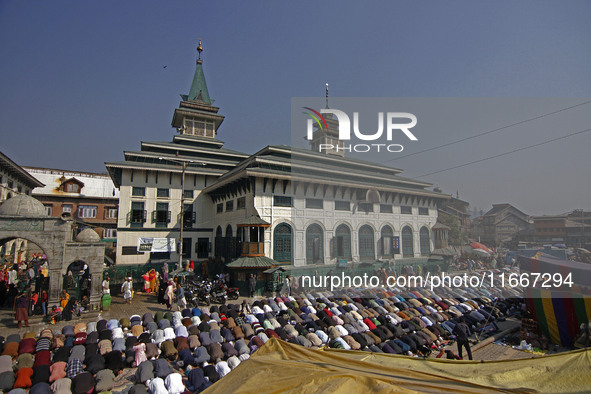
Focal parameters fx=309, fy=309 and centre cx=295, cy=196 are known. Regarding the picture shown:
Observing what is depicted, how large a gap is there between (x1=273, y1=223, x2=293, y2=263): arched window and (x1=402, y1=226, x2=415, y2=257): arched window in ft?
49.1

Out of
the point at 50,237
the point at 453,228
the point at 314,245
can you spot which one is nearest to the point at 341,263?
the point at 314,245

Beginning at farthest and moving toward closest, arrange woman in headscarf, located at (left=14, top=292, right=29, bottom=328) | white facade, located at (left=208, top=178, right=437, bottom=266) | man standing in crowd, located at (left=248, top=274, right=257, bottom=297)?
white facade, located at (left=208, top=178, right=437, bottom=266) → man standing in crowd, located at (left=248, top=274, right=257, bottom=297) → woman in headscarf, located at (left=14, top=292, right=29, bottom=328)

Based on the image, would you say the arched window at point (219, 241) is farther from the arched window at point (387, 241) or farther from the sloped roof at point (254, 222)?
the arched window at point (387, 241)

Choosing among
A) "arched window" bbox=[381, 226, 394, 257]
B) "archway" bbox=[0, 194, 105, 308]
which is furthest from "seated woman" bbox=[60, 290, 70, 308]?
"arched window" bbox=[381, 226, 394, 257]

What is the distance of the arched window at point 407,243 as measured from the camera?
34062 millimetres

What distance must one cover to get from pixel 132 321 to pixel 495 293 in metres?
22.4

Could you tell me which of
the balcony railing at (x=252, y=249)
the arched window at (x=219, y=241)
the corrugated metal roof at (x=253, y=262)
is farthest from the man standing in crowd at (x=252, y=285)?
the arched window at (x=219, y=241)

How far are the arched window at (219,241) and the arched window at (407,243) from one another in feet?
63.9

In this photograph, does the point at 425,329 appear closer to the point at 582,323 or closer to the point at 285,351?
the point at 582,323

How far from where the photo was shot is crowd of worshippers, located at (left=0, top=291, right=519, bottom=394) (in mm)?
9203

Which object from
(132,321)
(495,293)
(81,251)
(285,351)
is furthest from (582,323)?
(81,251)

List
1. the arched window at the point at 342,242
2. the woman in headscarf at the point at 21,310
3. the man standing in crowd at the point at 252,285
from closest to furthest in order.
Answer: the woman in headscarf at the point at 21,310
the man standing in crowd at the point at 252,285
the arched window at the point at 342,242

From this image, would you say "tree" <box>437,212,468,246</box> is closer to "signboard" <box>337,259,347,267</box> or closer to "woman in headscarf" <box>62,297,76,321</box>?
"signboard" <box>337,259,347,267</box>

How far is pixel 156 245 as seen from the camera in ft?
96.4
